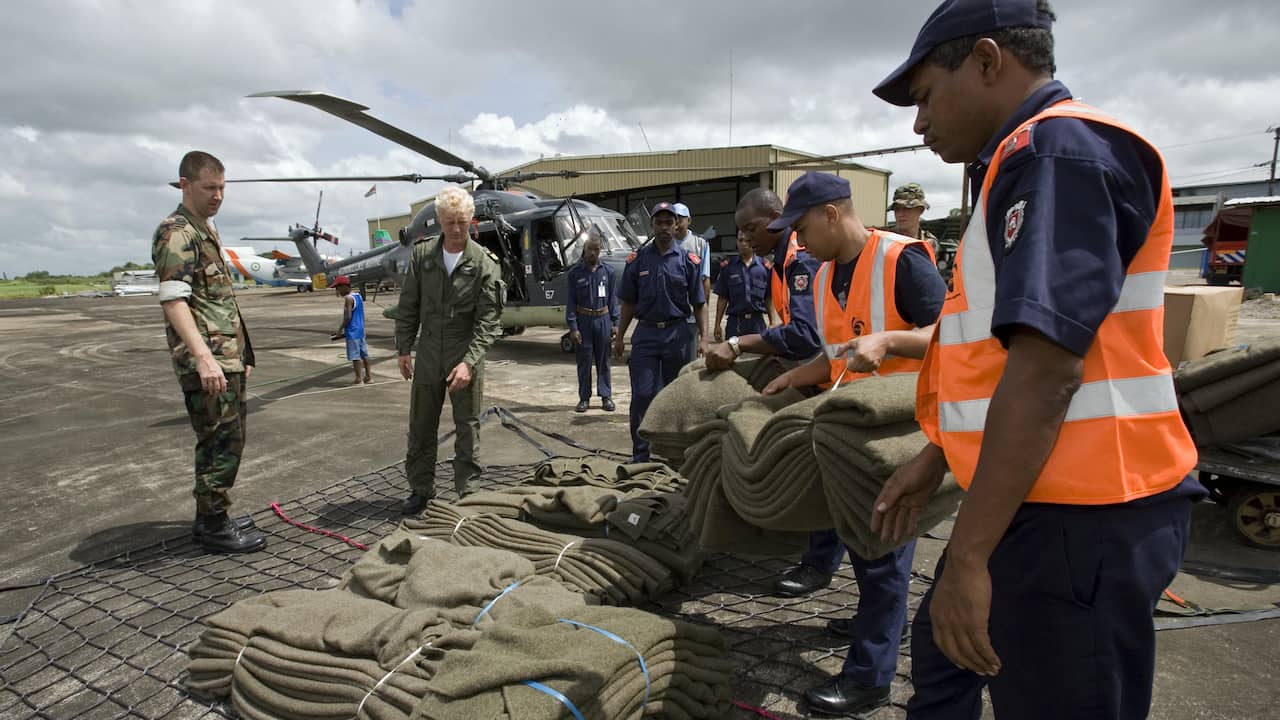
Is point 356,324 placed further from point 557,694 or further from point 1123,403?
point 1123,403

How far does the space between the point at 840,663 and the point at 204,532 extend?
11.3ft

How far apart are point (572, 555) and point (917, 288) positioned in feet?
5.75

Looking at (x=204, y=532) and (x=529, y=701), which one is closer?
(x=529, y=701)

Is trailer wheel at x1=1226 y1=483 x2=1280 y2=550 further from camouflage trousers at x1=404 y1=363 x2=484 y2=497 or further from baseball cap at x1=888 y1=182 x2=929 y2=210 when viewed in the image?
camouflage trousers at x1=404 y1=363 x2=484 y2=497

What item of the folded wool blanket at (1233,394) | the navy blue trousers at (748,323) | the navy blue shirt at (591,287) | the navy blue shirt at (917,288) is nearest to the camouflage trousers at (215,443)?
the navy blue shirt at (917,288)

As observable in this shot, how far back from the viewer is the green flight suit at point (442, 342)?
4176 mm

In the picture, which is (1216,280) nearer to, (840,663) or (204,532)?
(840,663)

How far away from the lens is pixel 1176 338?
13.2 ft

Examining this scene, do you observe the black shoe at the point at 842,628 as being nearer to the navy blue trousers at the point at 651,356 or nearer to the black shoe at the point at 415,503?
the navy blue trousers at the point at 651,356

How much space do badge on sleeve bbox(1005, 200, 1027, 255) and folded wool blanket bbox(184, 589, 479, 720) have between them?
1.76 m

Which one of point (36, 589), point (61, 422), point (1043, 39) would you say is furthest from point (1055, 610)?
point (61, 422)

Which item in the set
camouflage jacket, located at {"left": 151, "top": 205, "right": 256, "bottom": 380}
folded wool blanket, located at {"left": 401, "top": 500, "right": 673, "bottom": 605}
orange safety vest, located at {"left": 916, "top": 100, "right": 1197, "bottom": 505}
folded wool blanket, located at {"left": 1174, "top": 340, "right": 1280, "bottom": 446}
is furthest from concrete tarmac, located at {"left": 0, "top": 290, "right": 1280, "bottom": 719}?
orange safety vest, located at {"left": 916, "top": 100, "right": 1197, "bottom": 505}

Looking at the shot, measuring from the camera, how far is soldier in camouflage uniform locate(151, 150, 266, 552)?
11.5ft

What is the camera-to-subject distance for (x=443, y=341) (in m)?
4.19
